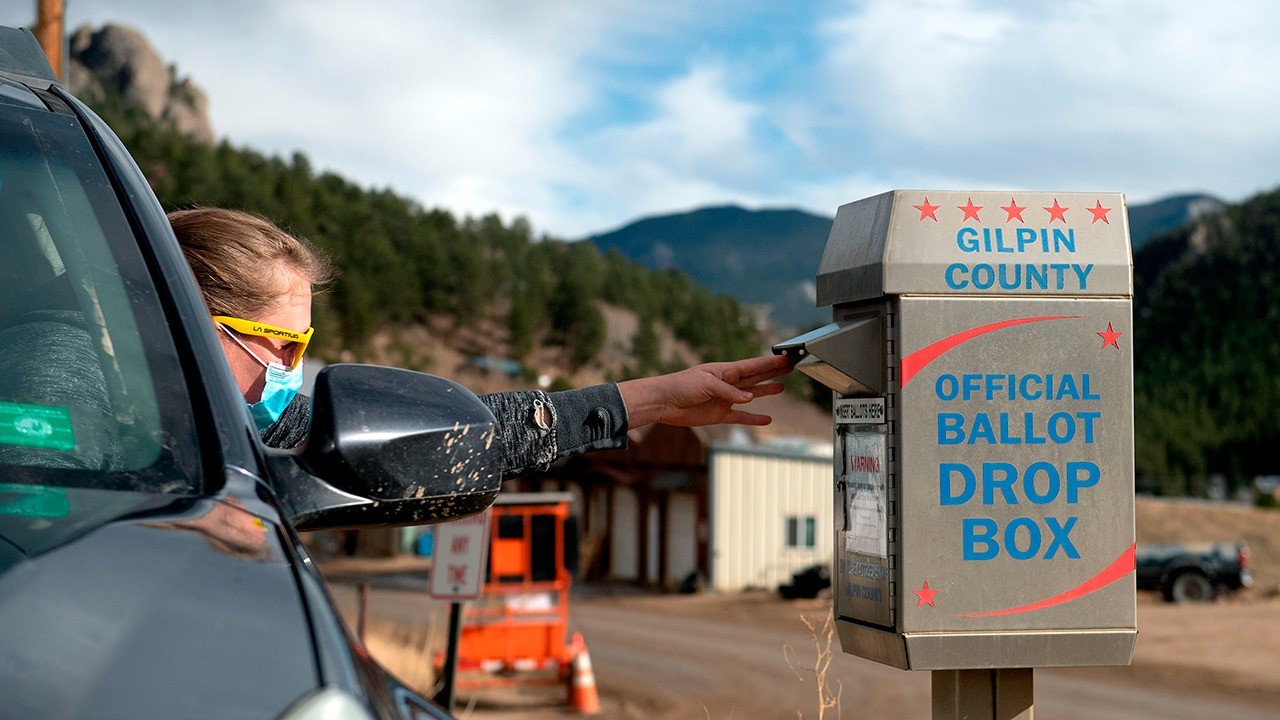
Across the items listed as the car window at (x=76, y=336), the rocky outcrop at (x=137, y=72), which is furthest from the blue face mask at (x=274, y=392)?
the rocky outcrop at (x=137, y=72)

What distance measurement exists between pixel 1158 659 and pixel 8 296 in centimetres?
2293

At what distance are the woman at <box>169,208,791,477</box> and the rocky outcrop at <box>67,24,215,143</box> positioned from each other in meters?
164

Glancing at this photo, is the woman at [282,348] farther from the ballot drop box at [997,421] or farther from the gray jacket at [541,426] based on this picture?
the ballot drop box at [997,421]

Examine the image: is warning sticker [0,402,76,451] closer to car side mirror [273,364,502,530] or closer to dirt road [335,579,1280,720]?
car side mirror [273,364,502,530]

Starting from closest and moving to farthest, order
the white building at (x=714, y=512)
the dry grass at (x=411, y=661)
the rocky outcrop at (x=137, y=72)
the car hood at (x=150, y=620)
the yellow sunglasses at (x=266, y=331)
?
the car hood at (x=150, y=620)
the yellow sunglasses at (x=266, y=331)
the dry grass at (x=411, y=661)
the white building at (x=714, y=512)
the rocky outcrop at (x=137, y=72)

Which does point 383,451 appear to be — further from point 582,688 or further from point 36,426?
point 582,688

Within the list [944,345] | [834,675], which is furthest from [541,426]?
[834,675]

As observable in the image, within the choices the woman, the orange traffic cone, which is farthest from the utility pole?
the woman

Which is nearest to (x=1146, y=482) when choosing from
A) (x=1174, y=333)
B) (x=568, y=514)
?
(x=1174, y=333)

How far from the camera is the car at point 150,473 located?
1.00 metres

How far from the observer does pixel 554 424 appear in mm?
2439

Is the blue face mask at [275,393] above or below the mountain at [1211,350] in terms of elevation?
below

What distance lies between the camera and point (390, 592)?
34500 mm

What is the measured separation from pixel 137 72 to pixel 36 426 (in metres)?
174
